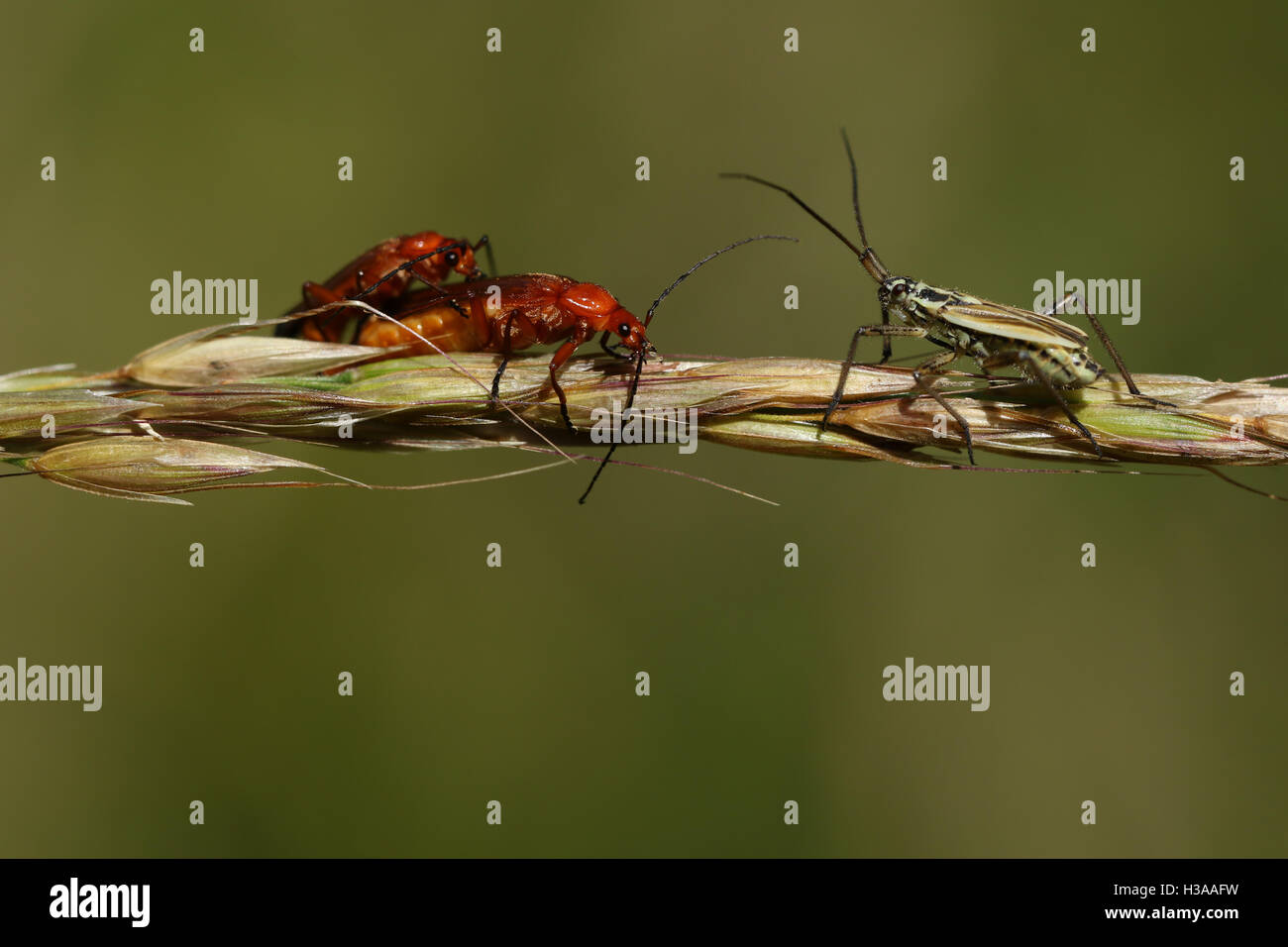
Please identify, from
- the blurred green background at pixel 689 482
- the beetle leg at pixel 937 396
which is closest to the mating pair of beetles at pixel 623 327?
the beetle leg at pixel 937 396

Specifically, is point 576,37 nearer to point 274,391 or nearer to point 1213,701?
point 274,391

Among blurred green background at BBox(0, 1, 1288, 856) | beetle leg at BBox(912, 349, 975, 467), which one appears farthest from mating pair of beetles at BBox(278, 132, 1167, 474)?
blurred green background at BBox(0, 1, 1288, 856)

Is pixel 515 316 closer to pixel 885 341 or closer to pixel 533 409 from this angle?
pixel 533 409

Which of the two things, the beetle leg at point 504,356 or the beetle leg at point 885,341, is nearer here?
the beetle leg at point 504,356

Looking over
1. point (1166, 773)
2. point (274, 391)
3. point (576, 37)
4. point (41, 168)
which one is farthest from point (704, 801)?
point (41, 168)

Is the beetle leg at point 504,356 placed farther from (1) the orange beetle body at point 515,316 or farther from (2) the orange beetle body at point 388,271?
(2) the orange beetle body at point 388,271

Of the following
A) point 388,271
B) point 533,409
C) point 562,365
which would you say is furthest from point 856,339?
point 388,271
